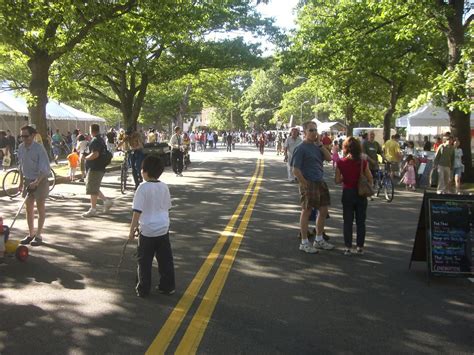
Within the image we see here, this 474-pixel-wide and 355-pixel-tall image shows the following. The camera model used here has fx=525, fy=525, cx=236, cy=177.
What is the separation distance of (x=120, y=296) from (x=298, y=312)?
1830 millimetres

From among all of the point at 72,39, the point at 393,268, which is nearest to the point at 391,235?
the point at 393,268

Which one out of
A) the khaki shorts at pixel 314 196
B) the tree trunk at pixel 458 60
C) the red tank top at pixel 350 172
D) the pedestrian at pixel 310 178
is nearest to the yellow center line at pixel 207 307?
the pedestrian at pixel 310 178

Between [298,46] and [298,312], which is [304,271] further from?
[298,46]

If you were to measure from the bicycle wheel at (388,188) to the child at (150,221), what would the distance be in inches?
378

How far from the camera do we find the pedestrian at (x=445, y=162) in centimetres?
1407

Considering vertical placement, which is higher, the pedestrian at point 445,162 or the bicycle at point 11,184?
the pedestrian at point 445,162

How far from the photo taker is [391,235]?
902cm

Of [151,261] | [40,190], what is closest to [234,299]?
[151,261]

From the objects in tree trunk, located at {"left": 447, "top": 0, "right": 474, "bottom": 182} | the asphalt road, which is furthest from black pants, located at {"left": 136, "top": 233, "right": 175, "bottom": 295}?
tree trunk, located at {"left": 447, "top": 0, "right": 474, "bottom": 182}

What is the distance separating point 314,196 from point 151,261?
290cm

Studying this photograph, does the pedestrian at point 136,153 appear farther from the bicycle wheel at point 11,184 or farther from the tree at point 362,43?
the tree at point 362,43

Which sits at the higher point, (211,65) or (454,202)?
(211,65)

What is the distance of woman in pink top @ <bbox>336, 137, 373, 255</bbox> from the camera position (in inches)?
289

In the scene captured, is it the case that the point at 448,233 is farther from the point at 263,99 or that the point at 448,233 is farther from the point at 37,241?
the point at 263,99
